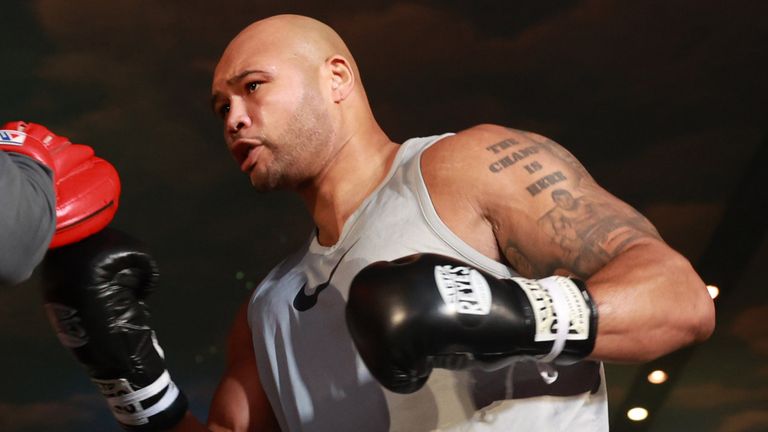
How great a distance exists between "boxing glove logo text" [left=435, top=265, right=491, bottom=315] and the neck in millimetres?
622

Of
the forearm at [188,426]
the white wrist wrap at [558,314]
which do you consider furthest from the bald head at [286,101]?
the white wrist wrap at [558,314]

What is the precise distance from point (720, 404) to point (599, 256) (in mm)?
3002

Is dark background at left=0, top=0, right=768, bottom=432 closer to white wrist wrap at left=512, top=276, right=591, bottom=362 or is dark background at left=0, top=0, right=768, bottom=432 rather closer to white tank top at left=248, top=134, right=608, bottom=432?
white tank top at left=248, top=134, right=608, bottom=432

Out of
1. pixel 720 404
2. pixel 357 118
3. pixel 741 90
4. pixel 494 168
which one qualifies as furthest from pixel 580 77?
Answer: pixel 494 168

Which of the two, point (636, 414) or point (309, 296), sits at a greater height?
point (309, 296)

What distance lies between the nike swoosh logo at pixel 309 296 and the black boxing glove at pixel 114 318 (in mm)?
294

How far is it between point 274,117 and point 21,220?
2.23 ft

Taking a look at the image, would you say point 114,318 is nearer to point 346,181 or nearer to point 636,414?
point 346,181

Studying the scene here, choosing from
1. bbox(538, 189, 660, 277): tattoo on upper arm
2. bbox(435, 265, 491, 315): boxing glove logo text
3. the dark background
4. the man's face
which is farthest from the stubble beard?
the dark background

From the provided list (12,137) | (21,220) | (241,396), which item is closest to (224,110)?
(12,137)

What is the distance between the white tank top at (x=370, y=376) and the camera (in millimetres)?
1688

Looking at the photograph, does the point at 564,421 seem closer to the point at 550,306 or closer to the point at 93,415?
the point at 550,306

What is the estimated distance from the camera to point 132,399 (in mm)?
1939

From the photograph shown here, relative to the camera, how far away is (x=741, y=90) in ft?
14.0
